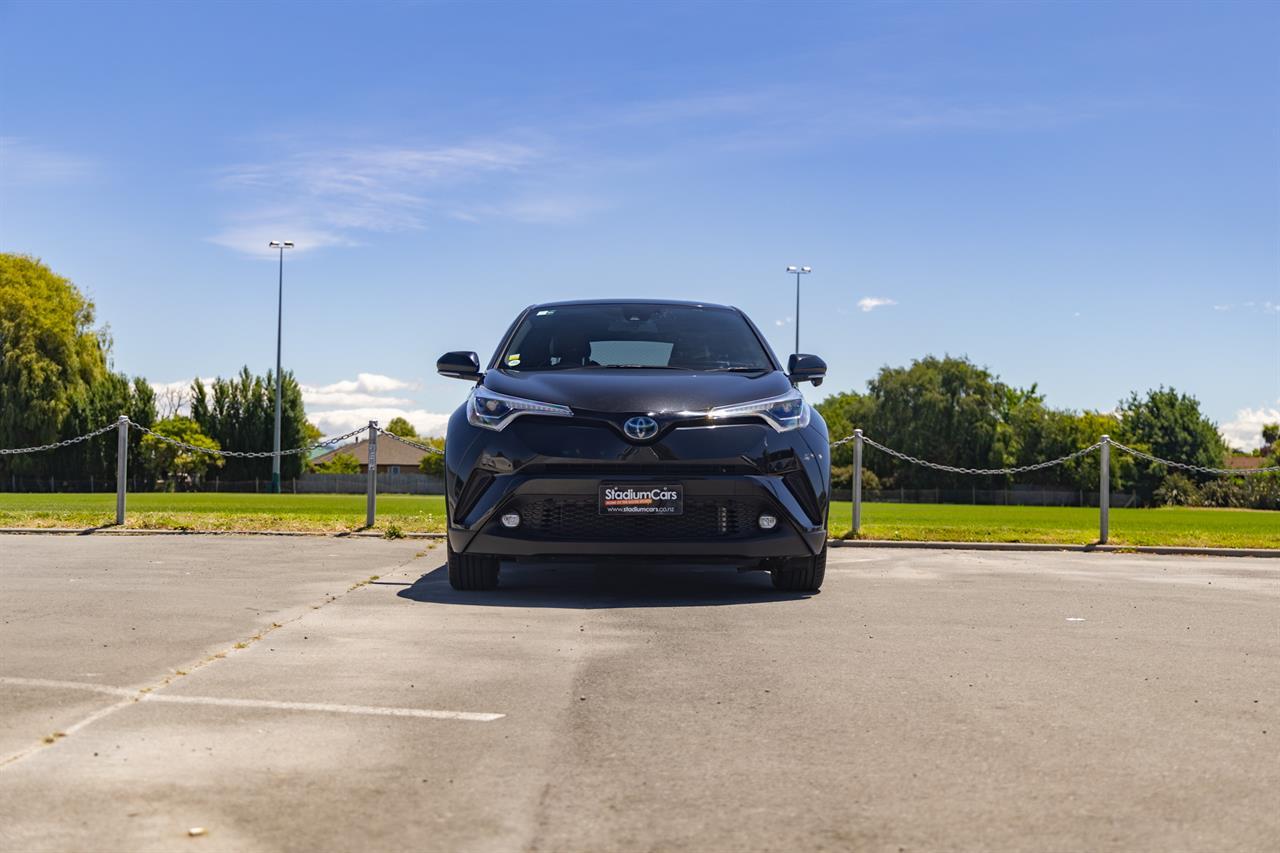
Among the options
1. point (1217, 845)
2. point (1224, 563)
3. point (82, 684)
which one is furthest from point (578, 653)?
point (1224, 563)

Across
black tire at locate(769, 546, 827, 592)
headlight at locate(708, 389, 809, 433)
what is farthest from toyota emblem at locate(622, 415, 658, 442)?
black tire at locate(769, 546, 827, 592)

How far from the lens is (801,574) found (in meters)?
7.96

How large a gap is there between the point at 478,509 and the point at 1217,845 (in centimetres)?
495

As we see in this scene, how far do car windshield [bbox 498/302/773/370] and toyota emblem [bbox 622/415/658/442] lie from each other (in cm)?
111

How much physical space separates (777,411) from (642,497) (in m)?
0.98

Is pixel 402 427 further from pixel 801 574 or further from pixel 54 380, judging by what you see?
pixel 801 574

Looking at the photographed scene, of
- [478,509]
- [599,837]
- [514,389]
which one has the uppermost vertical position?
[514,389]

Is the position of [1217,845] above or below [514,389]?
below

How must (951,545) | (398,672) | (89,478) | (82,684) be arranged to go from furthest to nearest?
(89,478)
(951,545)
(398,672)
(82,684)

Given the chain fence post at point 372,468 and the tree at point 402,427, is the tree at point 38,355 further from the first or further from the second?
the tree at point 402,427

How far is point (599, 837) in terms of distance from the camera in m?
2.97

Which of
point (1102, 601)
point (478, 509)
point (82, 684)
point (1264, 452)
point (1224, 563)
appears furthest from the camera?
point (1264, 452)

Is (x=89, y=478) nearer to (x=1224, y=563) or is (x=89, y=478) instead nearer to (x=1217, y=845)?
(x=1224, y=563)

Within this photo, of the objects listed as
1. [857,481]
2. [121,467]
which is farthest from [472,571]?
[121,467]
